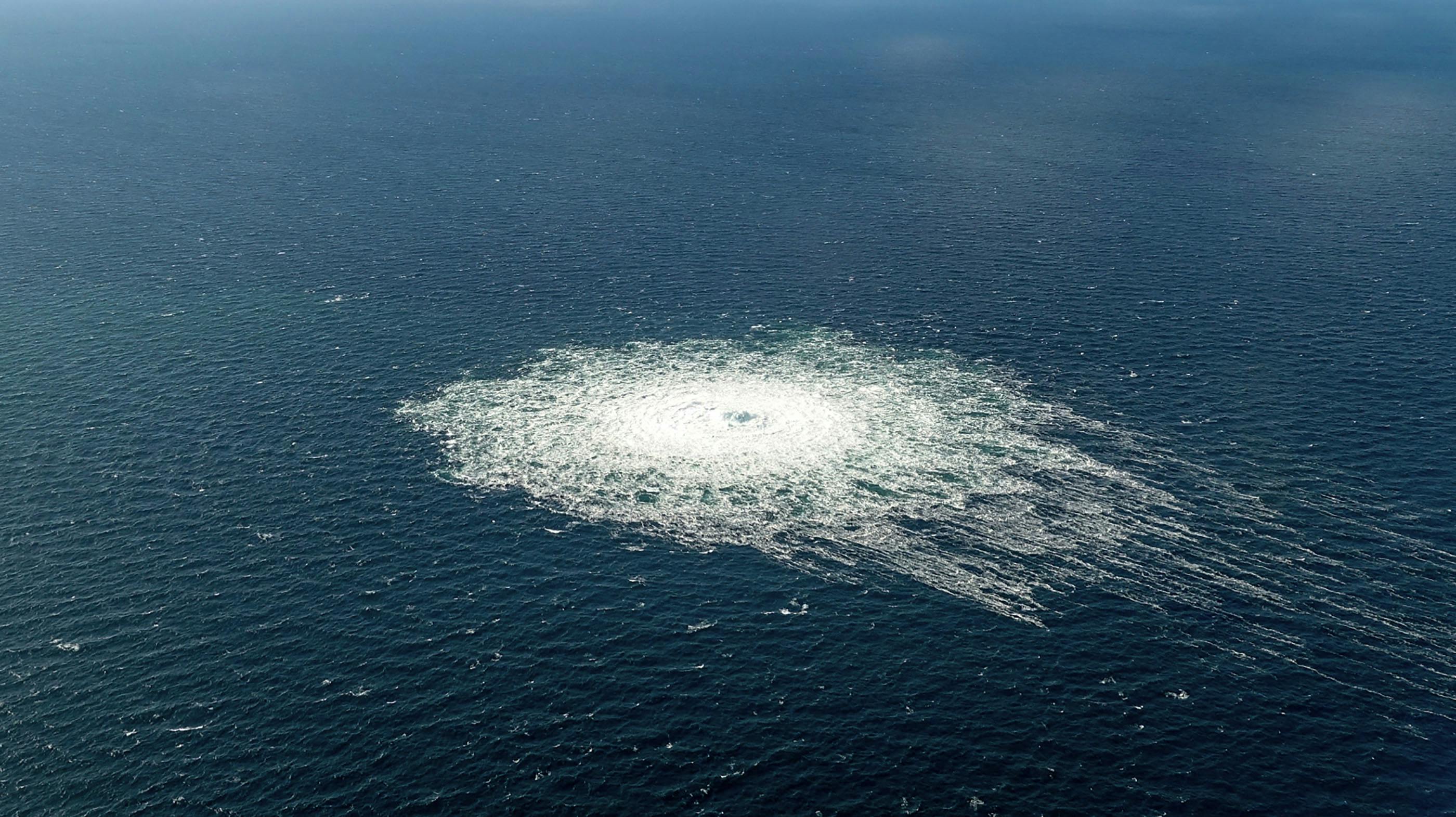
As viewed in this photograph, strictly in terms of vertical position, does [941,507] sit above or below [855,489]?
below

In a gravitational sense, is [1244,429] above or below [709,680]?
above

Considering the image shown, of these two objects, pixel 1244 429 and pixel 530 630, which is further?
pixel 1244 429

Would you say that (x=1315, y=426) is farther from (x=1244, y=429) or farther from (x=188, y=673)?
(x=188, y=673)

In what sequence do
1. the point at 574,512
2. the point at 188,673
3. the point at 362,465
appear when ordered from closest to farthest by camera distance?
the point at 188,673
the point at 574,512
the point at 362,465

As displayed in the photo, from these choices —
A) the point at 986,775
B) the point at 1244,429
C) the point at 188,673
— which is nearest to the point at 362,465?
the point at 188,673

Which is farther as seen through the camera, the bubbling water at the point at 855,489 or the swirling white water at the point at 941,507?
the bubbling water at the point at 855,489

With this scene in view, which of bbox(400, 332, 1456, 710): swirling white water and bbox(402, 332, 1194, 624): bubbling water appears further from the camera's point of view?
bbox(402, 332, 1194, 624): bubbling water

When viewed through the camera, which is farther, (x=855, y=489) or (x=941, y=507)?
(x=855, y=489)

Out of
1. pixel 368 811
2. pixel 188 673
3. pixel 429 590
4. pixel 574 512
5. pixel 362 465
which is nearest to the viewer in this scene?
pixel 368 811
